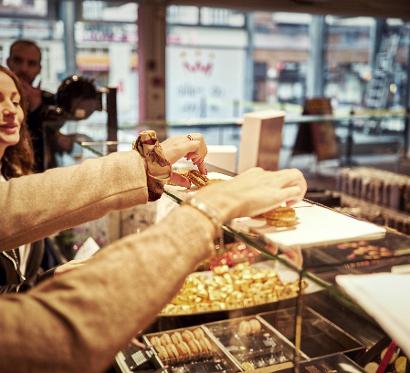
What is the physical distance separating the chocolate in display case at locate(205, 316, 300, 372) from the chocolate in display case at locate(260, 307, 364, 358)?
1.7 inches

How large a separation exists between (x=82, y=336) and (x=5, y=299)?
13cm

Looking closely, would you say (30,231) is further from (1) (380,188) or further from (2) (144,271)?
(1) (380,188)

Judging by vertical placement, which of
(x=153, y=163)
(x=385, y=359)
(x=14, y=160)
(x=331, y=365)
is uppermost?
(x=153, y=163)

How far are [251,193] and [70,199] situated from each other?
0.52 metres

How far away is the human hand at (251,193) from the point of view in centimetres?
87

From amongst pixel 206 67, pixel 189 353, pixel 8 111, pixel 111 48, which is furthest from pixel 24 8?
pixel 189 353

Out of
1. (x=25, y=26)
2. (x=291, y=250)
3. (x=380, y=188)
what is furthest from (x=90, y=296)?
(x=25, y=26)

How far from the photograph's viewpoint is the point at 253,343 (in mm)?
1924

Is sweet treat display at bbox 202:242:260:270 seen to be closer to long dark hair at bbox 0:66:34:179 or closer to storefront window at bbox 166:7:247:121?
long dark hair at bbox 0:66:34:179

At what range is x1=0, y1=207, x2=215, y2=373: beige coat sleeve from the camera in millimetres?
Result: 708

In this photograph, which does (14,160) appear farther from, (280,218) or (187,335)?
(280,218)

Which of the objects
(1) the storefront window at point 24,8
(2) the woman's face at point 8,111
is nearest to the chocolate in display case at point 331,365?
(2) the woman's face at point 8,111

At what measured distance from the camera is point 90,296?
74cm

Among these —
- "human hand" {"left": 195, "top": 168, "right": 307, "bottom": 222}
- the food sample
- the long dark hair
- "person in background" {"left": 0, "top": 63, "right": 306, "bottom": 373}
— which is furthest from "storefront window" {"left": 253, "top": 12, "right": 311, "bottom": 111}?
"person in background" {"left": 0, "top": 63, "right": 306, "bottom": 373}
